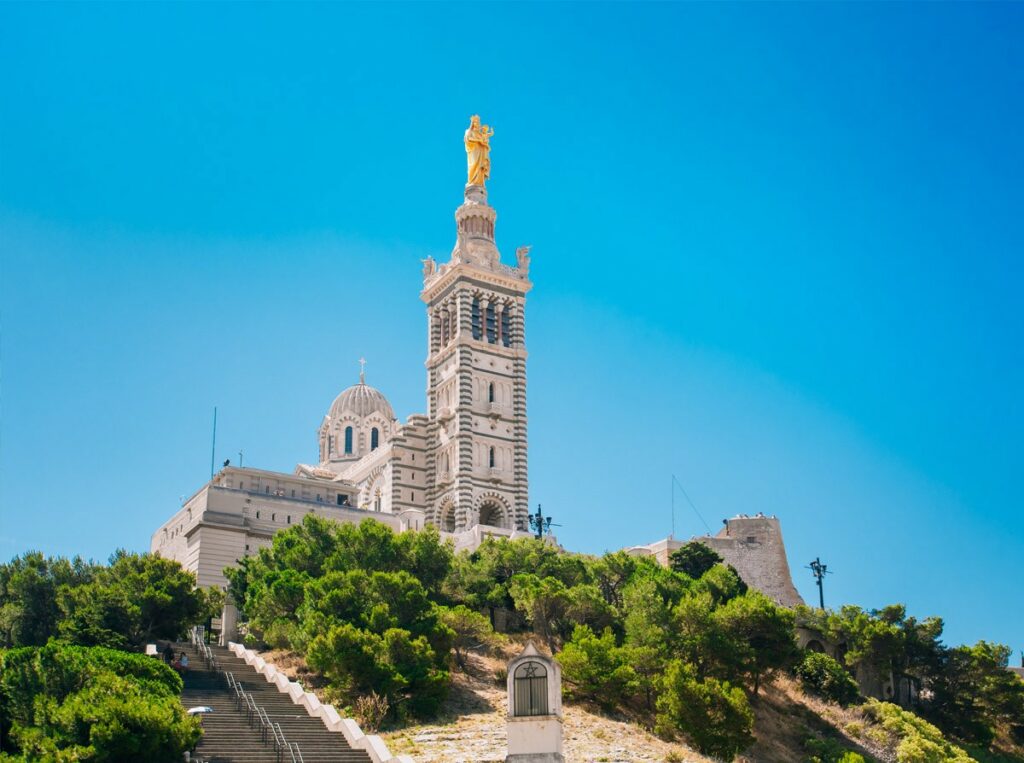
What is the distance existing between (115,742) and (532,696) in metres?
11.1

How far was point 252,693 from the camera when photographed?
4569 cm

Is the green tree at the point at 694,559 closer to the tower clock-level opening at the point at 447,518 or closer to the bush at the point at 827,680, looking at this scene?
the bush at the point at 827,680

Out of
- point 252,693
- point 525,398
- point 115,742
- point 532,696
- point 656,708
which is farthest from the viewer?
point 525,398

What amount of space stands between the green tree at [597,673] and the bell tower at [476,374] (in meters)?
28.9

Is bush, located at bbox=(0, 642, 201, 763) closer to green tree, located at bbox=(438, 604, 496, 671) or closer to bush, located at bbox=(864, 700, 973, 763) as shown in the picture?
green tree, located at bbox=(438, 604, 496, 671)

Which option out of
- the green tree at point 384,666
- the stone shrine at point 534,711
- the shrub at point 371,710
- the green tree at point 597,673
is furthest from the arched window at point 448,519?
the stone shrine at point 534,711

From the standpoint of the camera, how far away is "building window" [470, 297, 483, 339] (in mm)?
87875

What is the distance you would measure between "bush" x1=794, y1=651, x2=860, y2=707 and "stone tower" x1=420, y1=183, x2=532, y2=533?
24536 millimetres

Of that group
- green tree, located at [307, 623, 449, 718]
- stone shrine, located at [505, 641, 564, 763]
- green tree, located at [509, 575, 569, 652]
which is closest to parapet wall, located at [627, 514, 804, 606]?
green tree, located at [509, 575, 569, 652]

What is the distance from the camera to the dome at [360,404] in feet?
325

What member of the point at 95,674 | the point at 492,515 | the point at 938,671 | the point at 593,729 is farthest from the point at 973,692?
the point at 95,674

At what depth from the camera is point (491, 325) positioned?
89.0 m

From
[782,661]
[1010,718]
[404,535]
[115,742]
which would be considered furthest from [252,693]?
[1010,718]

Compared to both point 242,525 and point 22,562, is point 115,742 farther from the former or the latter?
point 242,525
